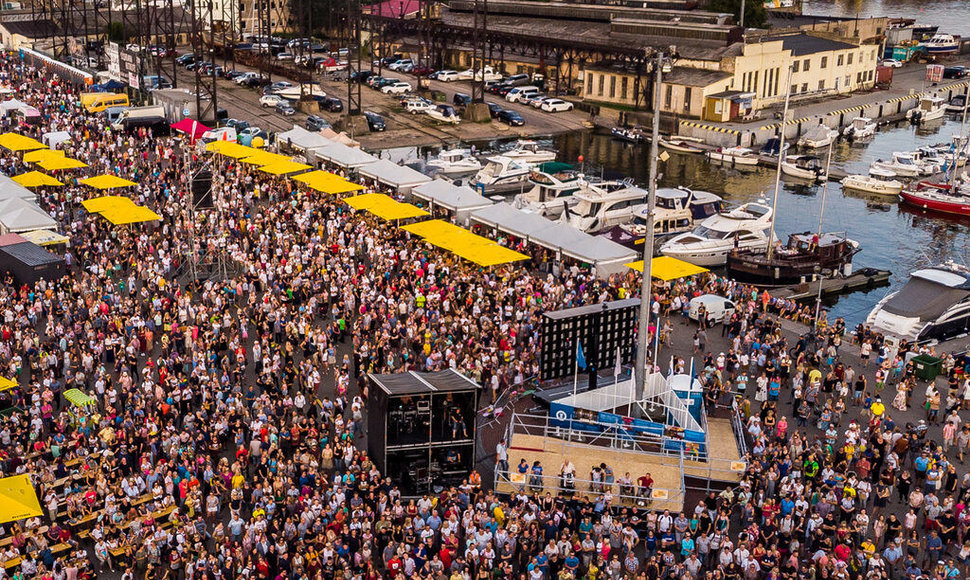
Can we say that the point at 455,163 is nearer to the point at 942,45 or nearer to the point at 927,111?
the point at 927,111

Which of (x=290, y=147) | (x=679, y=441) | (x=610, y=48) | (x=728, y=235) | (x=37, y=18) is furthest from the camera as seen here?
(x=37, y=18)

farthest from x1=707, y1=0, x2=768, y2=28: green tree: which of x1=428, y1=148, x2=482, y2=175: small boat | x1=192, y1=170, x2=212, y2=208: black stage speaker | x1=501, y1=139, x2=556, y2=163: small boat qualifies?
x1=192, y1=170, x2=212, y2=208: black stage speaker

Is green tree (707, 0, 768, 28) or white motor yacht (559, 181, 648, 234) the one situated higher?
green tree (707, 0, 768, 28)

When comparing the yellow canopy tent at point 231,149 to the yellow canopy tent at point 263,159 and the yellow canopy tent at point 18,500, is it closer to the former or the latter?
the yellow canopy tent at point 263,159

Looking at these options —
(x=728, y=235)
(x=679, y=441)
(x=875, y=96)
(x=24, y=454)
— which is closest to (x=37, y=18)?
(x=875, y=96)

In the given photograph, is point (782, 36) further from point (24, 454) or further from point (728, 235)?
point (24, 454)

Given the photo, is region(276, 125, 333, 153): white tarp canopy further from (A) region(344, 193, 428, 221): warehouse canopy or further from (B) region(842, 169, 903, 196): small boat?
(B) region(842, 169, 903, 196): small boat

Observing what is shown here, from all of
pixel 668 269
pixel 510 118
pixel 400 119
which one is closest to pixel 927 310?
pixel 668 269
